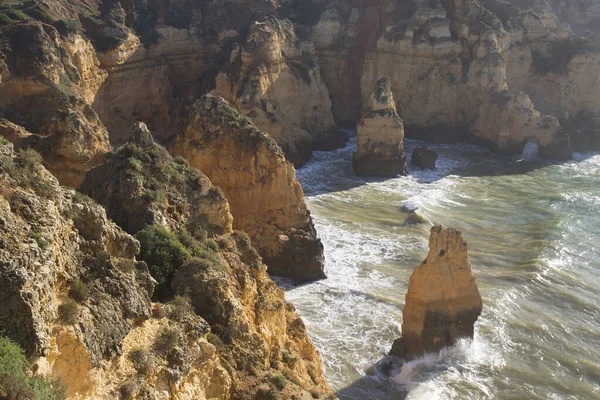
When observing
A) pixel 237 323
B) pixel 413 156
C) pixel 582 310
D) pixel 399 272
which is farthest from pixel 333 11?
pixel 237 323

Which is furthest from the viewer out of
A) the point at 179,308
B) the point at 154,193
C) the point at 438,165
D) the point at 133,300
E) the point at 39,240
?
the point at 438,165

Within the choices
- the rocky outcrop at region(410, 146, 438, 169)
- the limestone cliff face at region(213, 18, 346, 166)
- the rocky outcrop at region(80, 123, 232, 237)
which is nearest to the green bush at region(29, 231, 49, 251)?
the rocky outcrop at region(80, 123, 232, 237)

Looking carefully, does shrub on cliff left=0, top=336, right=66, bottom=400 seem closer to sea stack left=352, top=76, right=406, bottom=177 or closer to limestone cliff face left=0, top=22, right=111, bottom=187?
limestone cliff face left=0, top=22, right=111, bottom=187

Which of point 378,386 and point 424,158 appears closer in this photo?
point 378,386

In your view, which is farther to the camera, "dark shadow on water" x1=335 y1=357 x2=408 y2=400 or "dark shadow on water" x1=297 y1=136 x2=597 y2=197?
"dark shadow on water" x1=297 y1=136 x2=597 y2=197

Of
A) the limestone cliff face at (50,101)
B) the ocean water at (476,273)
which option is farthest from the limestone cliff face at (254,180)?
the limestone cliff face at (50,101)

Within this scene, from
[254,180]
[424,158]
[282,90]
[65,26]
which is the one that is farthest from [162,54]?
[254,180]

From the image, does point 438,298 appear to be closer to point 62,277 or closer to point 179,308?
point 179,308
